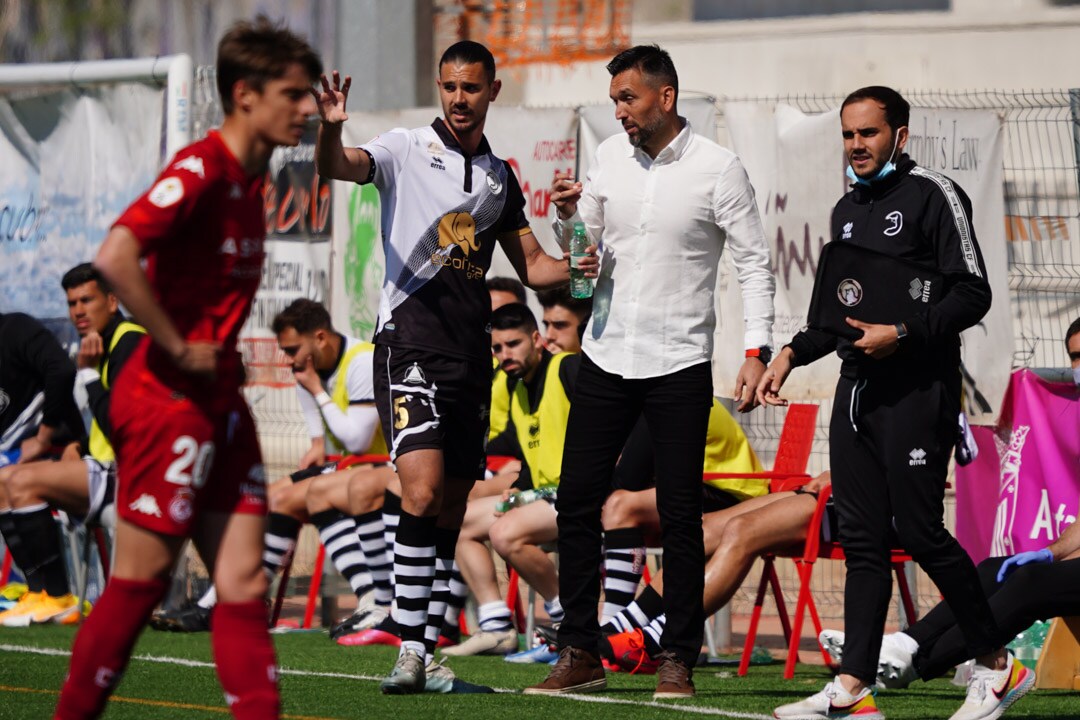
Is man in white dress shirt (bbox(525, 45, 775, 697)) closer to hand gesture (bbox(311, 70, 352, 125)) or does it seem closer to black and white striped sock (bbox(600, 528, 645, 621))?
hand gesture (bbox(311, 70, 352, 125))

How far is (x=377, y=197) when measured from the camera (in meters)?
11.0

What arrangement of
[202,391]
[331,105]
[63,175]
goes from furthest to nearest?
[63,175]
[331,105]
[202,391]

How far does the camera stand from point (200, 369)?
14.5 ft

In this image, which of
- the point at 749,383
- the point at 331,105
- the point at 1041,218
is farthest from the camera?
the point at 1041,218

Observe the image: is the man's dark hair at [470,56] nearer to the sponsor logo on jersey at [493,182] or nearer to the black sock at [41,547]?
the sponsor logo on jersey at [493,182]

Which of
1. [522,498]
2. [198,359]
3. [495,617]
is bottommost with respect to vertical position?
[495,617]

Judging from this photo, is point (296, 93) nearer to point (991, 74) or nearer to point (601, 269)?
point (601, 269)

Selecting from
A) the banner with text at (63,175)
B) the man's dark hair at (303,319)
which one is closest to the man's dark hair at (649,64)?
the man's dark hair at (303,319)

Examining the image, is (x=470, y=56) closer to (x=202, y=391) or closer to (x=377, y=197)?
(x=202, y=391)

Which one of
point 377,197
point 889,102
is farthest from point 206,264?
point 377,197

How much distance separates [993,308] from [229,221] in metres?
5.63

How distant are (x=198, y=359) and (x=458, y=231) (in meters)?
2.56

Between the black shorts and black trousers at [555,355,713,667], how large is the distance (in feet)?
1.18

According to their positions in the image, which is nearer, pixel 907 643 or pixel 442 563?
pixel 907 643
